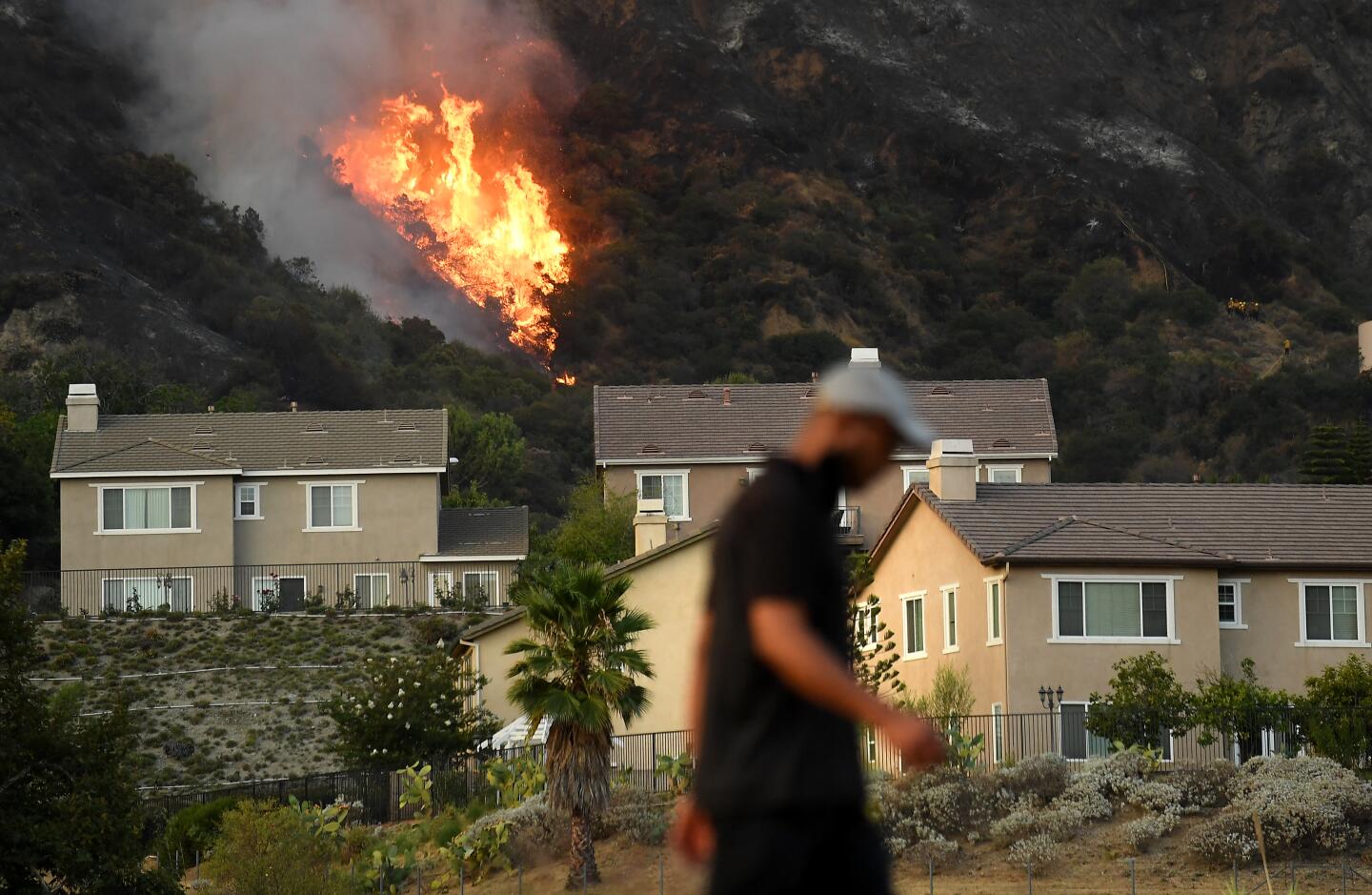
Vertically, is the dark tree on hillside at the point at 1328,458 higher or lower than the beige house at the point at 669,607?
higher

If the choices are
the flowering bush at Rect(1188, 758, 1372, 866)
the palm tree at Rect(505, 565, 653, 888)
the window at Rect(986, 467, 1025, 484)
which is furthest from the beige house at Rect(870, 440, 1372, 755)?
the window at Rect(986, 467, 1025, 484)

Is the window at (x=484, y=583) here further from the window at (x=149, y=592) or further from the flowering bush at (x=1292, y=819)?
the flowering bush at (x=1292, y=819)

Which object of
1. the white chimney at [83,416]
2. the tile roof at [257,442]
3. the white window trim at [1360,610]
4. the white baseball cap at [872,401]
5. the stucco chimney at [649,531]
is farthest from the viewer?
the white chimney at [83,416]

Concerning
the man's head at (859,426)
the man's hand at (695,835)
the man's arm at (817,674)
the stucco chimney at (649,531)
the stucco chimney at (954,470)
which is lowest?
the man's hand at (695,835)

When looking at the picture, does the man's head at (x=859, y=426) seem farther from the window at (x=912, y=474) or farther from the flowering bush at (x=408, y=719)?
the window at (x=912, y=474)

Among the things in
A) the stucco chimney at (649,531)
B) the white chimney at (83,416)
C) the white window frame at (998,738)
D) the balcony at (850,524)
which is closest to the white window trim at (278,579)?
the white chimney at (83,416)

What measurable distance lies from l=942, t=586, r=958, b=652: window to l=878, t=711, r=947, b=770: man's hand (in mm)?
42504

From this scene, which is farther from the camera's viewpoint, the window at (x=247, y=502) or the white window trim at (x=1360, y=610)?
the window at (x=247, y=502)

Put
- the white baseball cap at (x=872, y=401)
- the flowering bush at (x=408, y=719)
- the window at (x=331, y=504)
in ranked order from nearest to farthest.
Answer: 1. the white baseball cap at (x=872, y=401)
2. the flowering bush at (x=408, y=719)
3. the window at (x=331, y=504)

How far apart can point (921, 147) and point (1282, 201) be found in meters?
32.4

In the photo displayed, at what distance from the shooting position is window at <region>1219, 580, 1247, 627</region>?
46.2 m

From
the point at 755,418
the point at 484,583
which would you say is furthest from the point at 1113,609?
the point at 484,583

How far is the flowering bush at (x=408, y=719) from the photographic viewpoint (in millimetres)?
45375

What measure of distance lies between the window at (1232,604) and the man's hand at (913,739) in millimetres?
41736
